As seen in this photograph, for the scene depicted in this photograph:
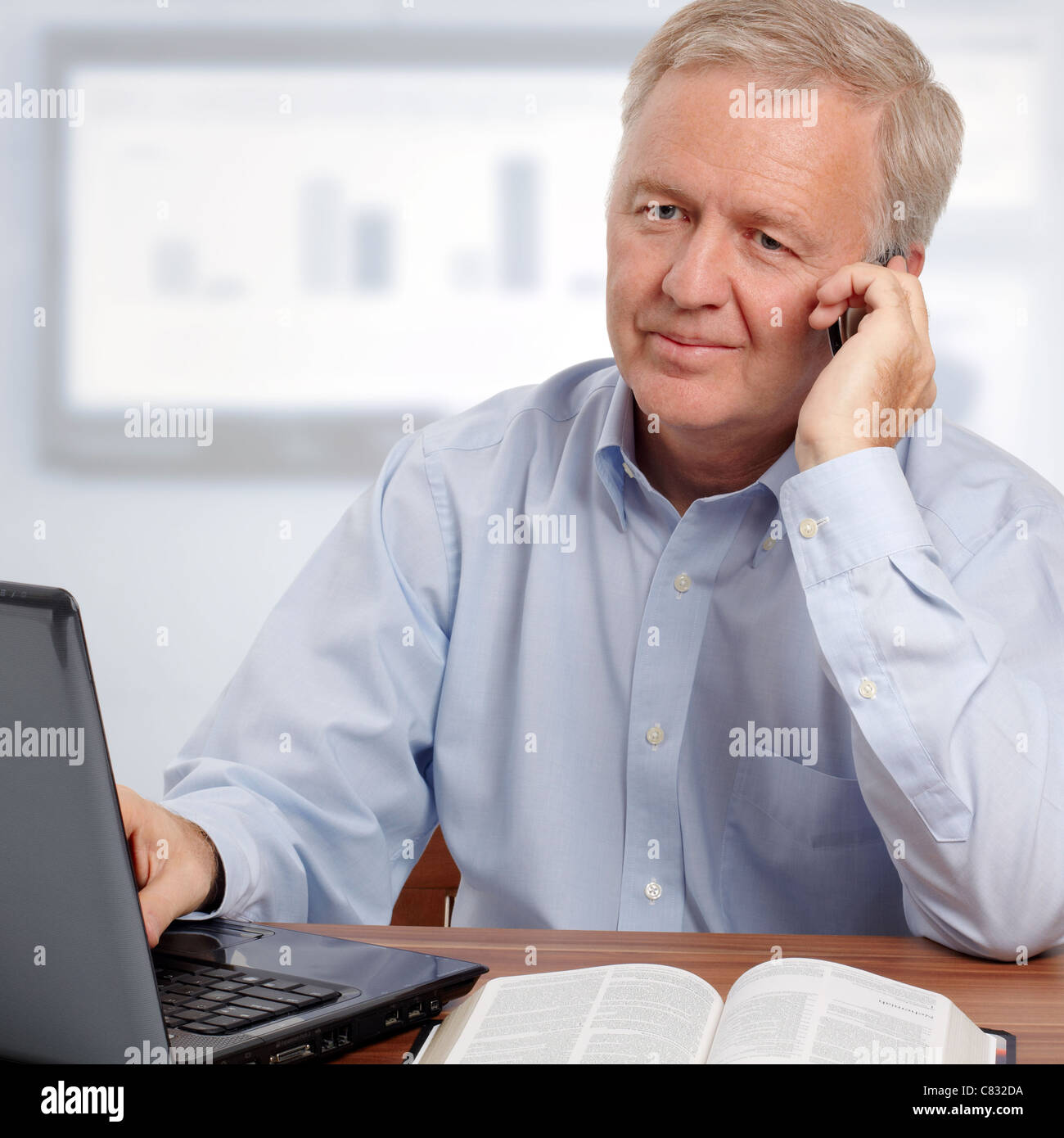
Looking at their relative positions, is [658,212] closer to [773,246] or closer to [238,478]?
[773,246]

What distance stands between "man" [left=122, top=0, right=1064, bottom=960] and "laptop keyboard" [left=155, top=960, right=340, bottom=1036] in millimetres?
243

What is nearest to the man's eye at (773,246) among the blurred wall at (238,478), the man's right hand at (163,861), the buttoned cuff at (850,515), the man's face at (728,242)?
the man's face at (728,242)

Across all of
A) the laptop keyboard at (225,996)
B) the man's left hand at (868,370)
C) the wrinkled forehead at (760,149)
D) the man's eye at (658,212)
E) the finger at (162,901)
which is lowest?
the finger at (162,901)

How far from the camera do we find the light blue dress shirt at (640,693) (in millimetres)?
955

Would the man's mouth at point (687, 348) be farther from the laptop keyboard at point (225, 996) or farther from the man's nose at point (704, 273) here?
the laptop keyboard at point (225, 996)

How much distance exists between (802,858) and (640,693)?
0.22m

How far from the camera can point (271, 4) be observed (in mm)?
2857

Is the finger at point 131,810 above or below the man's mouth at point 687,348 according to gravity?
below

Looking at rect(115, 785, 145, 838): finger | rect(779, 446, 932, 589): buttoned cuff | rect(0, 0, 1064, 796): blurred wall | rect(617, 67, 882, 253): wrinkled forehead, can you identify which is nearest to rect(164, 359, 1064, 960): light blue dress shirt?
rect(779, 446, 932, 589): buttoned cuff

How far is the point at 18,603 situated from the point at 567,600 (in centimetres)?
78

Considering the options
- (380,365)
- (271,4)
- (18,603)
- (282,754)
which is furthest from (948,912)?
(271,4)

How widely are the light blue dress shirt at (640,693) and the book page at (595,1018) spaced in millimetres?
305
